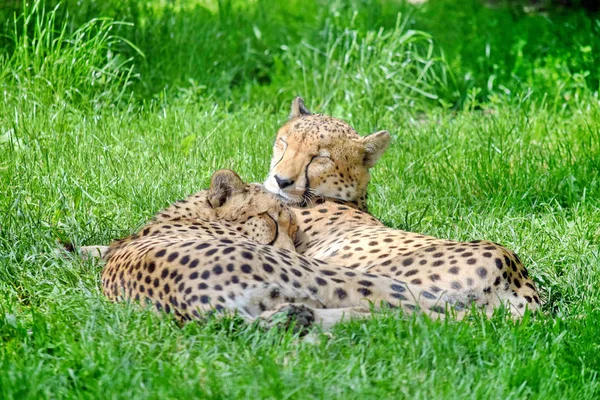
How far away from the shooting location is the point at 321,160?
6.03m

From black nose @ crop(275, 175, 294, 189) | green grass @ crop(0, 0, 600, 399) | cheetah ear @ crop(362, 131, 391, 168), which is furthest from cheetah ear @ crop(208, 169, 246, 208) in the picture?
cheetah ear @ crop(362, 131, 391, 168)

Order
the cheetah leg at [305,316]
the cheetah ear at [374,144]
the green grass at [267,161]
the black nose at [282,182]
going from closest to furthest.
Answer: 1. the green grass at [267,161]
2. the cheetah leg at [305,316]
3. the black nose at [282,182]
4. the cheetah ear at [374,144]

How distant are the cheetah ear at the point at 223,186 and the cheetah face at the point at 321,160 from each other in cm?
53

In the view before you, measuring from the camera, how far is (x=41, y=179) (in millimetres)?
6223

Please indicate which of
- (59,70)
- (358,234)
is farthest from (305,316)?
(59,70)

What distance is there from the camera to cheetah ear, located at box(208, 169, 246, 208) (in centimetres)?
534

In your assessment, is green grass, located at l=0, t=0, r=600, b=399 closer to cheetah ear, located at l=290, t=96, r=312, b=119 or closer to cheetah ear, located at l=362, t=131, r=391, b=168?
cheetah ear, located at l=362, t=131, r=391, b=168

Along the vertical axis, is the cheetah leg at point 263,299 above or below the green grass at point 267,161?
above

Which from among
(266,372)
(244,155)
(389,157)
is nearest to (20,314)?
(266,372)

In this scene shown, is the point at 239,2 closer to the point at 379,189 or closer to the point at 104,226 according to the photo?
the point at 379,189

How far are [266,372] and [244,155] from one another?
11.3 ft

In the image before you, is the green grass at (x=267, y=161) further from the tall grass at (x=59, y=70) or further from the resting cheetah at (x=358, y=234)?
the resting cheetah at (x=358, y=234)

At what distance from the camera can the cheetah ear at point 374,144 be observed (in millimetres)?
6191

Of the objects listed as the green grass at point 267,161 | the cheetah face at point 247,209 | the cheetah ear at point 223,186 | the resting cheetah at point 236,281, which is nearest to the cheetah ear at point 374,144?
the green grass at point 267,161
